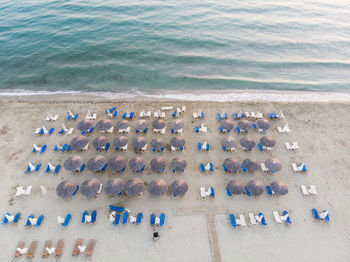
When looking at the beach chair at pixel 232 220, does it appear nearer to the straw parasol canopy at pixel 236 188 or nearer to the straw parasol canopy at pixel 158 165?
the straw parasol canopy at pixel 236 188

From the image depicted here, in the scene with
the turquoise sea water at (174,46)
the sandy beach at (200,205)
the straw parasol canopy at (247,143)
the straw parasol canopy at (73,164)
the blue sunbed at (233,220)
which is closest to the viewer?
the sandy beach at (200,205)

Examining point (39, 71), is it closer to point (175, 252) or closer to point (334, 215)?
point (175, 252)

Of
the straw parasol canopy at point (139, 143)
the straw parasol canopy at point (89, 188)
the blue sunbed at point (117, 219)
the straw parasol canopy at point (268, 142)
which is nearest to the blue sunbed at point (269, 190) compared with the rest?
the straw parasol canopy at point (268, 142)

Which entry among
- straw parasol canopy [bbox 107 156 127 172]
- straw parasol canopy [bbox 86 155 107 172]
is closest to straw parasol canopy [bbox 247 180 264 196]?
straw parasol canopy [bbox 107 156 127 172]

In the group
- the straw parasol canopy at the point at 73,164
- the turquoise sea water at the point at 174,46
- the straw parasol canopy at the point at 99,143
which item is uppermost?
the turquoise sea water at the point at 174,46

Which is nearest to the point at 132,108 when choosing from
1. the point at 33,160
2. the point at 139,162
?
the point at 139,162

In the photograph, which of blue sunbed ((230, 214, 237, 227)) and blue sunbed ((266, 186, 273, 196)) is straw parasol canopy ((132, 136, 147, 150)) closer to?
blue sunbed ((230, 214, 237, 227))

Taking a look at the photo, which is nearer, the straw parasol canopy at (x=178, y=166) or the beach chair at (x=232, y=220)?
the beach chair at (x=232, y=220)
